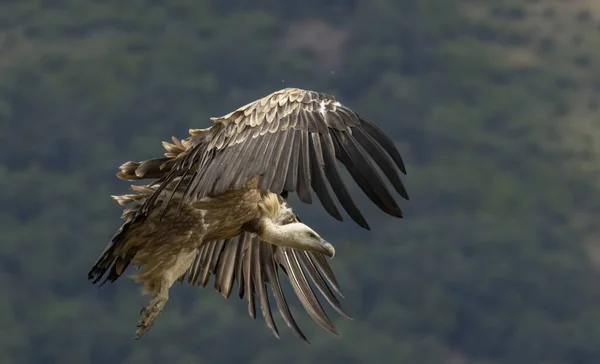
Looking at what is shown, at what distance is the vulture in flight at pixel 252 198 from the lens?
789 centimetres

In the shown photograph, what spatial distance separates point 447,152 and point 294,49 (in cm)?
520

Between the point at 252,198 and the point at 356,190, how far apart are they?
2647cm

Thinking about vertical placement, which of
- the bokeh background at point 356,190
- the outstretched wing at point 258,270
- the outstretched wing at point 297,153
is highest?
the bokeh background at point 356,190

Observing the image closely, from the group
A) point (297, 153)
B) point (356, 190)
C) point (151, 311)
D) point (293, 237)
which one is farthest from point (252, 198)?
point (356, 190)

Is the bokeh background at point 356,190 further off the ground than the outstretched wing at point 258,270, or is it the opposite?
the bokeh background at point 356,190

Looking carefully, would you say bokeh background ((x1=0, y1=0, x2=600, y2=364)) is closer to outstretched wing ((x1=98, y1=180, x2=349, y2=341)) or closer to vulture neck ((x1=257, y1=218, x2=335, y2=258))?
outstretched wing ((x1=98, y1=180, x2=349, y2=341))

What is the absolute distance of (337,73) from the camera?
40.9m

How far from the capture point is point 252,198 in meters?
8.99

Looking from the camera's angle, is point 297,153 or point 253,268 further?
point 253,268

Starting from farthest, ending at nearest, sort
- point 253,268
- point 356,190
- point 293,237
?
point 356,190, point 253,268, point 293,237

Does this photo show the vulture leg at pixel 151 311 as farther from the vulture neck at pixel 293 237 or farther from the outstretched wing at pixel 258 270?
the vulture neck at pixel 293 237

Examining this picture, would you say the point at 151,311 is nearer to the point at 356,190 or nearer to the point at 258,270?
the point at 258,270

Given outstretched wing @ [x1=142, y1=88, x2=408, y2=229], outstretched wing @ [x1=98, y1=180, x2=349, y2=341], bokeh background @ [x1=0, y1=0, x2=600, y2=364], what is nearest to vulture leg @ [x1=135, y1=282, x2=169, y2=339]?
outstretched wing @ [x1=98, y1=180, x2=349, y2=341]

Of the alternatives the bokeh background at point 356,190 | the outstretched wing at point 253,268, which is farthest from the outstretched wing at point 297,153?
the bokeh background at point 356,190
